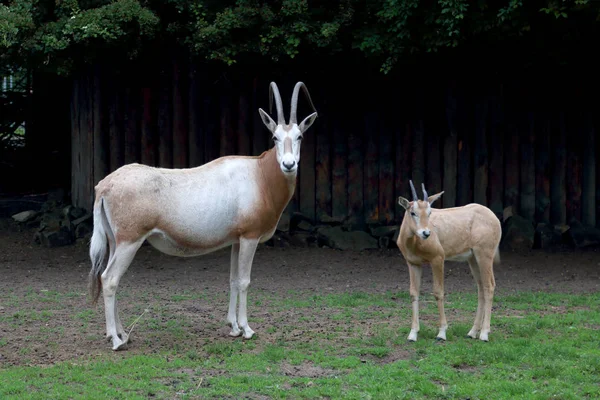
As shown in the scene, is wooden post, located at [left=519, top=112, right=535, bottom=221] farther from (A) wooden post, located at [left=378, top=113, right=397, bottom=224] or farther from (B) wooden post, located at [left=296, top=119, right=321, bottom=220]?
(B) wooden post, located at [left=296, top=119, right=321, bottom=220]

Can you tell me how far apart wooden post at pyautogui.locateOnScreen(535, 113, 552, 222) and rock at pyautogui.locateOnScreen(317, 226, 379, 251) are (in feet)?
10.0

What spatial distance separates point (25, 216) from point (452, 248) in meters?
10.6

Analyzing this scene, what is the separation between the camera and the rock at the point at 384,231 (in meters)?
15.1

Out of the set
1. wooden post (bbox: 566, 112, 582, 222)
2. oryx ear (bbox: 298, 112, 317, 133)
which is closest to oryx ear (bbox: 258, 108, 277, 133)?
oryx ear (bbox: 298, 112, 317, 133)

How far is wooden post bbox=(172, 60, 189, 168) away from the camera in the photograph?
1574 cm

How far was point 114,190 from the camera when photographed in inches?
350

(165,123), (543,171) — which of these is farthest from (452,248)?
(165,123)

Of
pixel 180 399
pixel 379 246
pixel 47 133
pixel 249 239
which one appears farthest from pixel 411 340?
pixel 47 133

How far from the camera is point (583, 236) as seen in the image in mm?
14914

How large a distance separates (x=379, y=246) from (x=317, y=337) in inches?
230

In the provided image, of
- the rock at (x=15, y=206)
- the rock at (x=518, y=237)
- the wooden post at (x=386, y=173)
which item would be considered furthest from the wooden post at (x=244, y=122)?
the rock at (x=15, y=206)

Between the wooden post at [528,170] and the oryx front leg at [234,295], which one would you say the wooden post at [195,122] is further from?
the oryx front leg at [234,295]

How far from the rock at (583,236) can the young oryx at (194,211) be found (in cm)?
719

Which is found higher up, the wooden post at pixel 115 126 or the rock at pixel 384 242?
the wooden post at pixel 115 126
